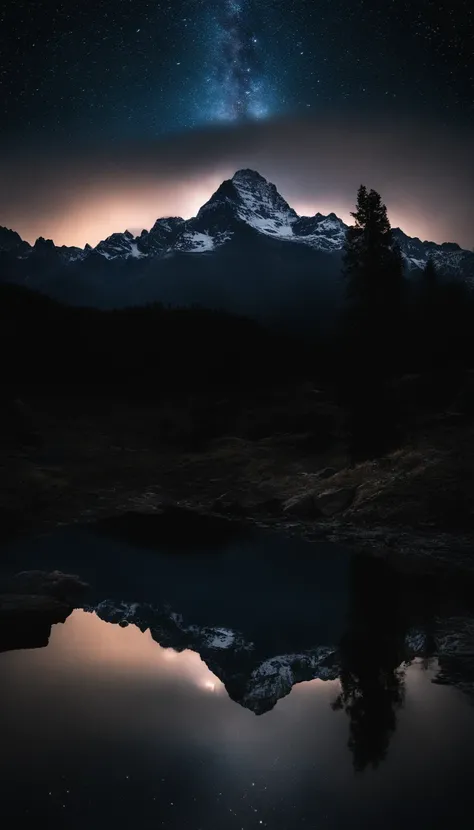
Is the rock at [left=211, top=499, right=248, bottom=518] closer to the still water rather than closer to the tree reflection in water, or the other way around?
the still water

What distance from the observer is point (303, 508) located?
20.7 meters

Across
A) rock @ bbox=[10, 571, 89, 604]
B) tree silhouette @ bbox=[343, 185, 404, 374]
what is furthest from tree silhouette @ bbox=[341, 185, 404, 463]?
rock @ bbox=[10, 571, 89, 604]

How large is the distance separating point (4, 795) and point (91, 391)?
51583mm

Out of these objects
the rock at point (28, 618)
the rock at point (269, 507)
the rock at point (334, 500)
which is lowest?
the rock at point (28, 618)

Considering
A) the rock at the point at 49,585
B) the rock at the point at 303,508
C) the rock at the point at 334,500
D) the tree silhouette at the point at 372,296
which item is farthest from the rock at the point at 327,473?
the rock at the point at 49,585

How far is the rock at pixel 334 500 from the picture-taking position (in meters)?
20.4

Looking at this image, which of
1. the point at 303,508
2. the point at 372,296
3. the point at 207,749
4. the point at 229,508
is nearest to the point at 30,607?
the point at 207,749

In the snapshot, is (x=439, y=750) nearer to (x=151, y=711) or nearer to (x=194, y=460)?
(x=151, y=711)

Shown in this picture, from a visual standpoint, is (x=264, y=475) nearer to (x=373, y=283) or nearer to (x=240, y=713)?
(x=373, y=283)

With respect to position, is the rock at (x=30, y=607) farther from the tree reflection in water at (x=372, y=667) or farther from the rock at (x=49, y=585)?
the tree reflection in water at (x=372, y=667)

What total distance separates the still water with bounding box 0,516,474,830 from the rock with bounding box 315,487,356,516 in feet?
22.7

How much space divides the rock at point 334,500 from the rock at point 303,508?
0.21 m

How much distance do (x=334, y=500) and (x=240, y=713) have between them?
13996mm

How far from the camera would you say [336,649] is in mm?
9477
